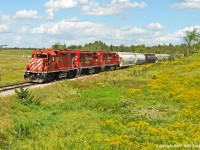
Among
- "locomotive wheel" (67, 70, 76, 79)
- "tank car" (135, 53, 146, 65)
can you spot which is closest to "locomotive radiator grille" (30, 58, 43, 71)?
"locomotive wheel" (67, 70, 76, 79)

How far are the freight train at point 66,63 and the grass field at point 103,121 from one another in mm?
9494

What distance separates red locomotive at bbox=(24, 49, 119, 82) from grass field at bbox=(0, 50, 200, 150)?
939 centimetres

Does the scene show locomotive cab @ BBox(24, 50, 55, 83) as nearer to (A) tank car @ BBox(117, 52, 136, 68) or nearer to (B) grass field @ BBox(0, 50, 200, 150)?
(B) grass field @ BBox(0, 50, 200, 150)

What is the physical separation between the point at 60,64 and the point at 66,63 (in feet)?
8.21

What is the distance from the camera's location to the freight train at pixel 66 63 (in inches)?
1539

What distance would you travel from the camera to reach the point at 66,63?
45.1 meters

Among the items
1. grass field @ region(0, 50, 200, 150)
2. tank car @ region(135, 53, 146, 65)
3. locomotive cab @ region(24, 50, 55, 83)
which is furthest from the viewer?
tank car @ region(135, 53, 146, 65)

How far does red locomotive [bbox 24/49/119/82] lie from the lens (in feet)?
128

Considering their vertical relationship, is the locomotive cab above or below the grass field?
above

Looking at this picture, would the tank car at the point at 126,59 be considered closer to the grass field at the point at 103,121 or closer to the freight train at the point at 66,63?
the freight train at the point at 66,63

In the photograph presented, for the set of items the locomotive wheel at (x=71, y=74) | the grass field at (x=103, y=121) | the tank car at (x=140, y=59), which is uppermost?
the tank car at (x=140, y=59)

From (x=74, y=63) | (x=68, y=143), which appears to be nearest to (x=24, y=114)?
(x=68, y=143)

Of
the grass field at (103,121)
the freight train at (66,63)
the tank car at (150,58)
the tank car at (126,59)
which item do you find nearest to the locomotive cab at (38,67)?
the freight train at (66,63)

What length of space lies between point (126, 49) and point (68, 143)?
17099 cm
